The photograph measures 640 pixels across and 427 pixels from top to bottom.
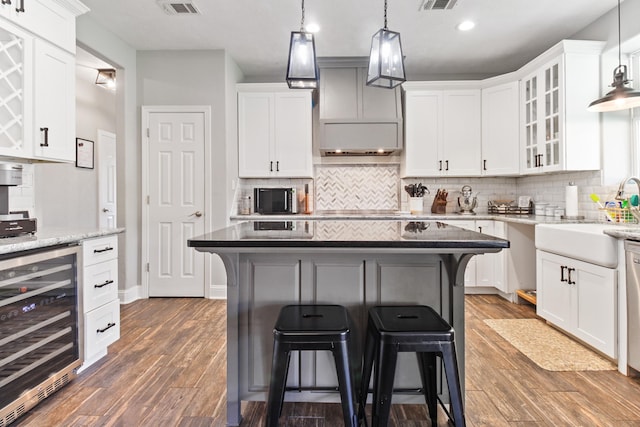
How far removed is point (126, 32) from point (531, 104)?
4323 mm

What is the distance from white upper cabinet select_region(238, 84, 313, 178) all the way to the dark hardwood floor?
2.31 m

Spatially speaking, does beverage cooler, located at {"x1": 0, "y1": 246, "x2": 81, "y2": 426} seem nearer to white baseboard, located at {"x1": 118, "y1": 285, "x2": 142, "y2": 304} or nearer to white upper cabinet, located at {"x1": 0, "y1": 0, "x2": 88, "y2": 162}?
white upper cabinet, located at {"x1": 0, "y1": 0, "x2": 88, "y2": 162}

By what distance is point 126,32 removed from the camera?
3.65 metres

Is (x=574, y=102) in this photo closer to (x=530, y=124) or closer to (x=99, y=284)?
(x=530, y=124)

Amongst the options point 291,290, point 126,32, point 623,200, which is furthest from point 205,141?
point 623,200

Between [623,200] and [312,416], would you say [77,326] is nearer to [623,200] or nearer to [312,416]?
[312,416]

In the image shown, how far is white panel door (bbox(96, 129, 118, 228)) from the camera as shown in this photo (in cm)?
→ 512

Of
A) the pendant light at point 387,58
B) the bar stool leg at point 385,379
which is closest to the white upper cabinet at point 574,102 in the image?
the pendant light at point 387,58

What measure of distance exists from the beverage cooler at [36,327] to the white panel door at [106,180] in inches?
132

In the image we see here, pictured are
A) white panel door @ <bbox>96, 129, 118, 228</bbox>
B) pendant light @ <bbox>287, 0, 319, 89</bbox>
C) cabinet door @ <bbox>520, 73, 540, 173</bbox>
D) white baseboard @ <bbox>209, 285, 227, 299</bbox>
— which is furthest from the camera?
white panel door @ <bbox>96, 129, 118, 228</bbox>

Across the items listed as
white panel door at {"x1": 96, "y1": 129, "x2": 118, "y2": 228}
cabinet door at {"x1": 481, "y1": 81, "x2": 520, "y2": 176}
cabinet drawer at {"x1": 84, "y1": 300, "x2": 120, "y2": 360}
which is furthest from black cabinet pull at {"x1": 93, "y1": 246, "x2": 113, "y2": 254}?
cabinet door at {"x1": 481, "y1": 81, "x2": 520, "y2": 176}

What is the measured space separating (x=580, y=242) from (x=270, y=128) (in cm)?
337

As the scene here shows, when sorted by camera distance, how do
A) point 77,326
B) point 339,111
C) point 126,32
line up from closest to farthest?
point 77,326
point 126,32
point 339,111

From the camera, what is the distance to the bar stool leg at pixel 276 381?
145 centimetres
